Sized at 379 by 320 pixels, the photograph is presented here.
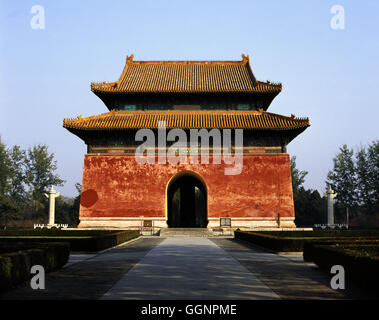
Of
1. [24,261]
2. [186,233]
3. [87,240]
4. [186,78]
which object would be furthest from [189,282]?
[186,78]

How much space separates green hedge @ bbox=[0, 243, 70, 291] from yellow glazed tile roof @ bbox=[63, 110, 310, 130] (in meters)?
18.8

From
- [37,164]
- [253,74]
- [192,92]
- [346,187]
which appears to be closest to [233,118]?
[192,92]

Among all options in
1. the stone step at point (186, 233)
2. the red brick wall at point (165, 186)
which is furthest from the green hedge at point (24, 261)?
the red brick wall at point (165, 186)

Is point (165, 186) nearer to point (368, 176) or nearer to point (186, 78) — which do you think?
point (186, 78)

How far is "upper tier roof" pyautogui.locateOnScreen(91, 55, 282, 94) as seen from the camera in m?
30.7

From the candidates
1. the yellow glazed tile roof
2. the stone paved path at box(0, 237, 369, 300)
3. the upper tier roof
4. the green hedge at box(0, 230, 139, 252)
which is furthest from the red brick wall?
the stone paved path at box(0, 237, 369, 300)

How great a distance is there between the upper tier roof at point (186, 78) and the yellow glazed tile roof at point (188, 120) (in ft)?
5.96

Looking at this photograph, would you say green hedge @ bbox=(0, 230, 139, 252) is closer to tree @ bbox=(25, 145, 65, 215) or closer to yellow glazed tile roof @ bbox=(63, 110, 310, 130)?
yellow glazed tile roof @ bbox=(63, 110, 310, 130)

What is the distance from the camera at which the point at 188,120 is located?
1156 inches

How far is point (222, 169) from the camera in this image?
95.3 ft

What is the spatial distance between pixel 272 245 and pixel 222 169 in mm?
14169

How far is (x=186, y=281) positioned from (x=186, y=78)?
91.0 feet
